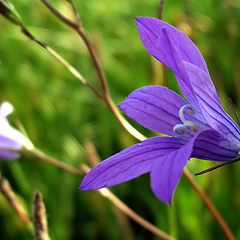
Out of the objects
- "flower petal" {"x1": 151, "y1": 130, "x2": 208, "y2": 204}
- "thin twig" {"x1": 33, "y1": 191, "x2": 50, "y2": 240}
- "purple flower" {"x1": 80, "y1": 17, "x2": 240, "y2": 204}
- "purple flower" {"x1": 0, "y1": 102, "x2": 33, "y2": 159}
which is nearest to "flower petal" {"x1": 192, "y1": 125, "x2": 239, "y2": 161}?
"purple flower" {"x1": 80, "y1": 17, "x2": 240, "y2": 204}

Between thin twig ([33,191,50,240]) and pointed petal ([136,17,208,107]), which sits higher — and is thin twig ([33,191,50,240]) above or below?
below

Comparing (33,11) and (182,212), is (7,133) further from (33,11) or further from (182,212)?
(33,11)

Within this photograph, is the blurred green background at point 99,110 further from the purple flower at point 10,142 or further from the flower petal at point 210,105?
the flower petal at point 210,105

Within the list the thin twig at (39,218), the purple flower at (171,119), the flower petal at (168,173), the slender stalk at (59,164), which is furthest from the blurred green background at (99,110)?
the flower petal at (168,173)

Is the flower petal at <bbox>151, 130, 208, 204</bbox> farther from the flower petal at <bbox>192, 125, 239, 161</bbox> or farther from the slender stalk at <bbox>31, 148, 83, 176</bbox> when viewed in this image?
the slender stalk at <bbox>31, 148, 83, 176</bbox>

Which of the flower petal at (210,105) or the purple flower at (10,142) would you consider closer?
the flower petal at (210,105)

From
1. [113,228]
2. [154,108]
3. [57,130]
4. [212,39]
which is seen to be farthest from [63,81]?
[154,108]
